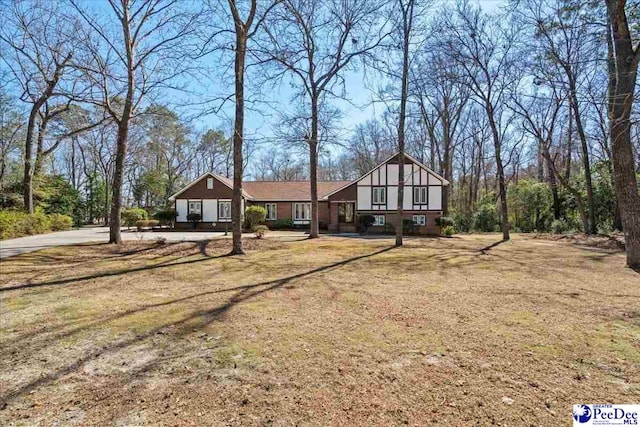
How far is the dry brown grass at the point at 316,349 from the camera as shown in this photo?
Result: 2.84 metres

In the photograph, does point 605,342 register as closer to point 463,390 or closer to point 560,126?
point 463,390

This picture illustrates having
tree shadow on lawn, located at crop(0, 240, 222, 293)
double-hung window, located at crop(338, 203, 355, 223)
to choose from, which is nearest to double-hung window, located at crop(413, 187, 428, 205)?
double-hung window, located at crop(338, 203, 355, 223)

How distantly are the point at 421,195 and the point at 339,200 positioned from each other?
20.5 feet

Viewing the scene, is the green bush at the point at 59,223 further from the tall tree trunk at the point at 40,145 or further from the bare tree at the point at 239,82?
the bare tree at the point at 239,82

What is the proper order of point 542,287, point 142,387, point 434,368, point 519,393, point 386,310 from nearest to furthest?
point 519,393
point 142,387
point 434,368
point 386,310
point 542,287

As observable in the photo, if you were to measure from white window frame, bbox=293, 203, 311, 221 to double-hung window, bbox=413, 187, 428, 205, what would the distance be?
29.0ft

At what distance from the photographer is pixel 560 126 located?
2564cm

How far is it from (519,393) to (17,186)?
109ft

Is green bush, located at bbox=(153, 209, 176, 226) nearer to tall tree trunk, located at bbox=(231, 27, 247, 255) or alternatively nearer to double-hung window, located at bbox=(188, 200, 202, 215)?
double-hung window, located at bbox=(188, 200, 202, 215)

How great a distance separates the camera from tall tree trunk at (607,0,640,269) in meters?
7.46

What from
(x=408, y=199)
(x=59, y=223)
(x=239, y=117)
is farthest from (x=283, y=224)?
(x=239, y=117)

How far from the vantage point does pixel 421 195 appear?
2659 centimetres

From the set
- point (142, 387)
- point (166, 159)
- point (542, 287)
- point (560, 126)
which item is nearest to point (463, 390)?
point (142, 387)

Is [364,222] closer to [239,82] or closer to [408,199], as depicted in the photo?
[408,199]
